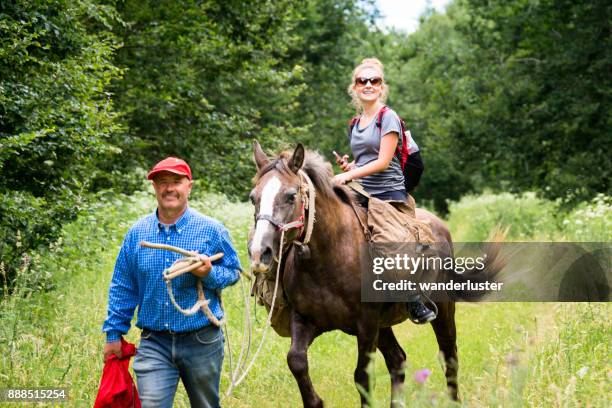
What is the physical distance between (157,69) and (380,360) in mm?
8642

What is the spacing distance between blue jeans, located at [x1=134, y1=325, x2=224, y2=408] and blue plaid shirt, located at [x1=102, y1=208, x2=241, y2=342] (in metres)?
0.09

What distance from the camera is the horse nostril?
5.10 metres

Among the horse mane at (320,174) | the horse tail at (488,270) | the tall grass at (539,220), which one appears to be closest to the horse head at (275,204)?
the horse mane at (320,174)

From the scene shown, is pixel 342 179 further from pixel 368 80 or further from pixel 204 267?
pixel 204 267

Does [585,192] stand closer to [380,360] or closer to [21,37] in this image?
[380,360]

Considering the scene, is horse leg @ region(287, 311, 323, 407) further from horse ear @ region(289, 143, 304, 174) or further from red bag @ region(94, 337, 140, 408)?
red bag @ region(94, 337, 140, 408)

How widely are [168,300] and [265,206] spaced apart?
1009mm

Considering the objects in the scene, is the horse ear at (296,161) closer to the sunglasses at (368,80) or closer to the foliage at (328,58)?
the sunglasses at (368,80)

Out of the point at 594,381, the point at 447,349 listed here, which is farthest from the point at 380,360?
the point at 594,381

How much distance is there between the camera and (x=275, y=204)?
17.7ft

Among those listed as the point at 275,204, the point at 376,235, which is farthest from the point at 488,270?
the point at 275,204

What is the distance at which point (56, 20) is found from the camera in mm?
8297

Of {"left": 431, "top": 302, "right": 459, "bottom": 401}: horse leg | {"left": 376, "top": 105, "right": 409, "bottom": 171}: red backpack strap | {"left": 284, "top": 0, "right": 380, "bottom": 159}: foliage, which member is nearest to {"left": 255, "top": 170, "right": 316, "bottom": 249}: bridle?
{"left": 376, "top": 105, "right": 409, "bottom": 171}: red backpack strap

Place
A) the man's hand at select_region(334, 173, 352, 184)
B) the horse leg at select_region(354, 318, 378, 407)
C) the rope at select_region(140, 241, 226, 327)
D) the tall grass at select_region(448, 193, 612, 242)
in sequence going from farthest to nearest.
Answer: the tall grass at select_region(448, 193, 612, 242) < the man's hand at select_region(334, 173, 352, 184) < the horse leg at select_region(354, 318, 378, 407) < the rope at select_region(140, 241, 226, 327)
